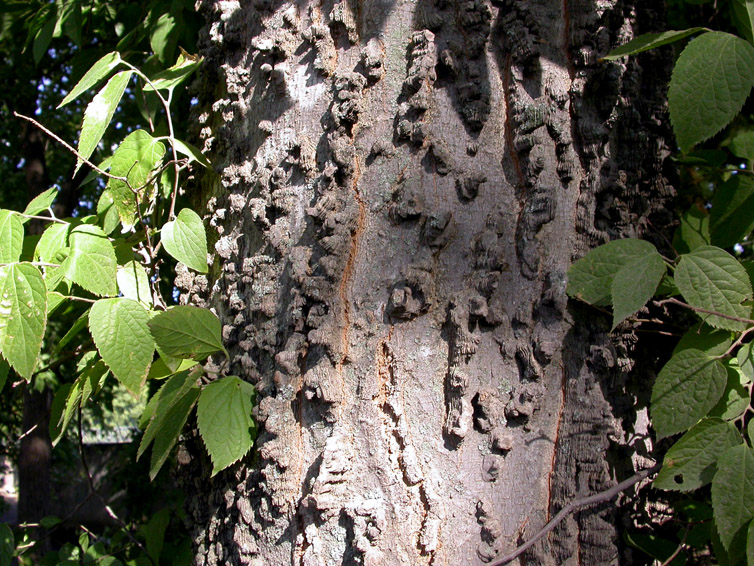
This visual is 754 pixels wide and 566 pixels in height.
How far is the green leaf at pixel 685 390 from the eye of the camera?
82cm

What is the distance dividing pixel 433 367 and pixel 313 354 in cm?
18

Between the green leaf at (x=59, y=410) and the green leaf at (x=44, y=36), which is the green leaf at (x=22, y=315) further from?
the green leaf at (x=44, y=36)

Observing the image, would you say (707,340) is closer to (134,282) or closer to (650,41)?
(650,41)

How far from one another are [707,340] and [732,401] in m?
0.09

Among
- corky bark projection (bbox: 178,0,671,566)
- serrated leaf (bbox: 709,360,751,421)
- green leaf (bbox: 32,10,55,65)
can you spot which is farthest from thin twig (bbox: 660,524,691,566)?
green leaf (bbox: 32,10,55,65)

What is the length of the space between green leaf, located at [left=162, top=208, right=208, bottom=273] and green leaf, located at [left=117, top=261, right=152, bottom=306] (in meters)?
0.18

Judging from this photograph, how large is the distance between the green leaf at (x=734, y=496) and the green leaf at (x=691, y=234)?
43 cm

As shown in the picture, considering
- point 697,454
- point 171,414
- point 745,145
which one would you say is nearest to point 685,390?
point 697,454

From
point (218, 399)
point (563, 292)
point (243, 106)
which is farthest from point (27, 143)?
point (563, 292)

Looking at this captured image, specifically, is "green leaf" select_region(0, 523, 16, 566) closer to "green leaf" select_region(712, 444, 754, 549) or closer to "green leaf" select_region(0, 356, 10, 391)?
"green leaf" select_region(0, 356, 10, 391)

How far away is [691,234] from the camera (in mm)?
1118

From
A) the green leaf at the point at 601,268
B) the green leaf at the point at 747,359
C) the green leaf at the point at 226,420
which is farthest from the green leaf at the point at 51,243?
the green leaf at the point at 747,359

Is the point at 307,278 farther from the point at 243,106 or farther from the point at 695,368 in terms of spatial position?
the point at 695,368

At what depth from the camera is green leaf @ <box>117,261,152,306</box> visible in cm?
120
